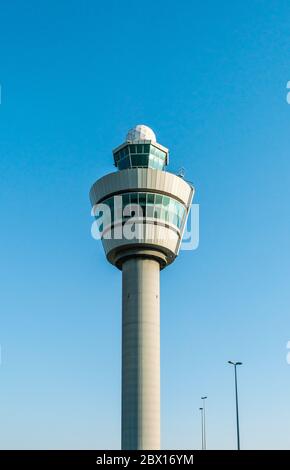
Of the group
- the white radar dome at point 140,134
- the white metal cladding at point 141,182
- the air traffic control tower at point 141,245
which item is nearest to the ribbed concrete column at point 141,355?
the air traffic control tower at point 141,245

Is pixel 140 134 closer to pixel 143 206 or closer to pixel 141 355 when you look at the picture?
pixel 143 206

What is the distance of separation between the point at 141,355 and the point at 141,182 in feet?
60.4

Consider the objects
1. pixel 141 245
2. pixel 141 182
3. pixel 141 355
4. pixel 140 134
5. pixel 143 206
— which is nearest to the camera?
pixel 141 355

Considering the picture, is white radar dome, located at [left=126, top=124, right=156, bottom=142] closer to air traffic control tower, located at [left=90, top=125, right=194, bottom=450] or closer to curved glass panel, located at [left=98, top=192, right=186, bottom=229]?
air traffic control tower, located at [left=90, top=125, right=194, bottom=450]

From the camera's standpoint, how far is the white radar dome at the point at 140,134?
73625mm

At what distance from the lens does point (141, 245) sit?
6700cm

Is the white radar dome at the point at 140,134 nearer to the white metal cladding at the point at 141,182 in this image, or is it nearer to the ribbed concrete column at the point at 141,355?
the white metal cladding at the point at 141,182

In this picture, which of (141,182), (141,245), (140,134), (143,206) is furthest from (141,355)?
(140,134)

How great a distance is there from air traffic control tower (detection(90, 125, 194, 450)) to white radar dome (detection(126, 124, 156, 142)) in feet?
0.44

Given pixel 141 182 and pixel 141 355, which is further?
pixel 141 182

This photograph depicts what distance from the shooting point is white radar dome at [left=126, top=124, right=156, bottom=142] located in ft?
242

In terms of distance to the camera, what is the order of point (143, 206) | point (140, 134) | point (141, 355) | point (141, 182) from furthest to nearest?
point (140, 134) < point (141, 182) < point (143, 206) < point (141, 355)
